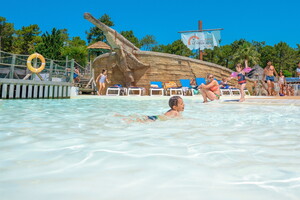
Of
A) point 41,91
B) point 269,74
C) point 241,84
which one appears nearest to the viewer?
point 241,84

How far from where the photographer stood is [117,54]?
640 inches

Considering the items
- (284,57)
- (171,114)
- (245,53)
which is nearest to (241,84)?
(171,114)

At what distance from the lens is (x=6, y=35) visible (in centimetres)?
4472

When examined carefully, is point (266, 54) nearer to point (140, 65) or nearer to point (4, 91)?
point (140, 65)

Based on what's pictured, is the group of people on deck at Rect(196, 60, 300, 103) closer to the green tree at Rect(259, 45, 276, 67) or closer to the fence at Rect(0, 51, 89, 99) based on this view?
the fence at Rect(0, 51, 89, 99)

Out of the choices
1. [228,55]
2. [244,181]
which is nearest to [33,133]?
[244,181]

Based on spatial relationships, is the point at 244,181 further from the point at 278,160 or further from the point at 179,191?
the point at 278,160

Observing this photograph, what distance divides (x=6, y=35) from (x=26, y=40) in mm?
4851

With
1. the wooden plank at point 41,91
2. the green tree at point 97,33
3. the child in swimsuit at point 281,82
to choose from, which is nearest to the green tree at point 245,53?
the green tree at point 97,33

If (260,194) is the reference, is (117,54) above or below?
above

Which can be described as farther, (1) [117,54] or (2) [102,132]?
(1) [117,54]

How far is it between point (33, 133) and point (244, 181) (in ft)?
7.30

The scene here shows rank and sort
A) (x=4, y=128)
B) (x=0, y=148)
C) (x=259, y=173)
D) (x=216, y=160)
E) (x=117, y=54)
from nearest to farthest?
(x=259, y=173), (x=216, y=160), (x=0, y=148), (x=4, y=128), (x=117, y=54)

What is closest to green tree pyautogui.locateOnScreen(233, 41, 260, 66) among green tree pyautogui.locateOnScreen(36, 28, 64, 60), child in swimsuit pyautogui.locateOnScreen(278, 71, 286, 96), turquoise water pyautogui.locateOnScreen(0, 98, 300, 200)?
green tree pyautogui.locateOnScreen(36, 28, 64, 60)
